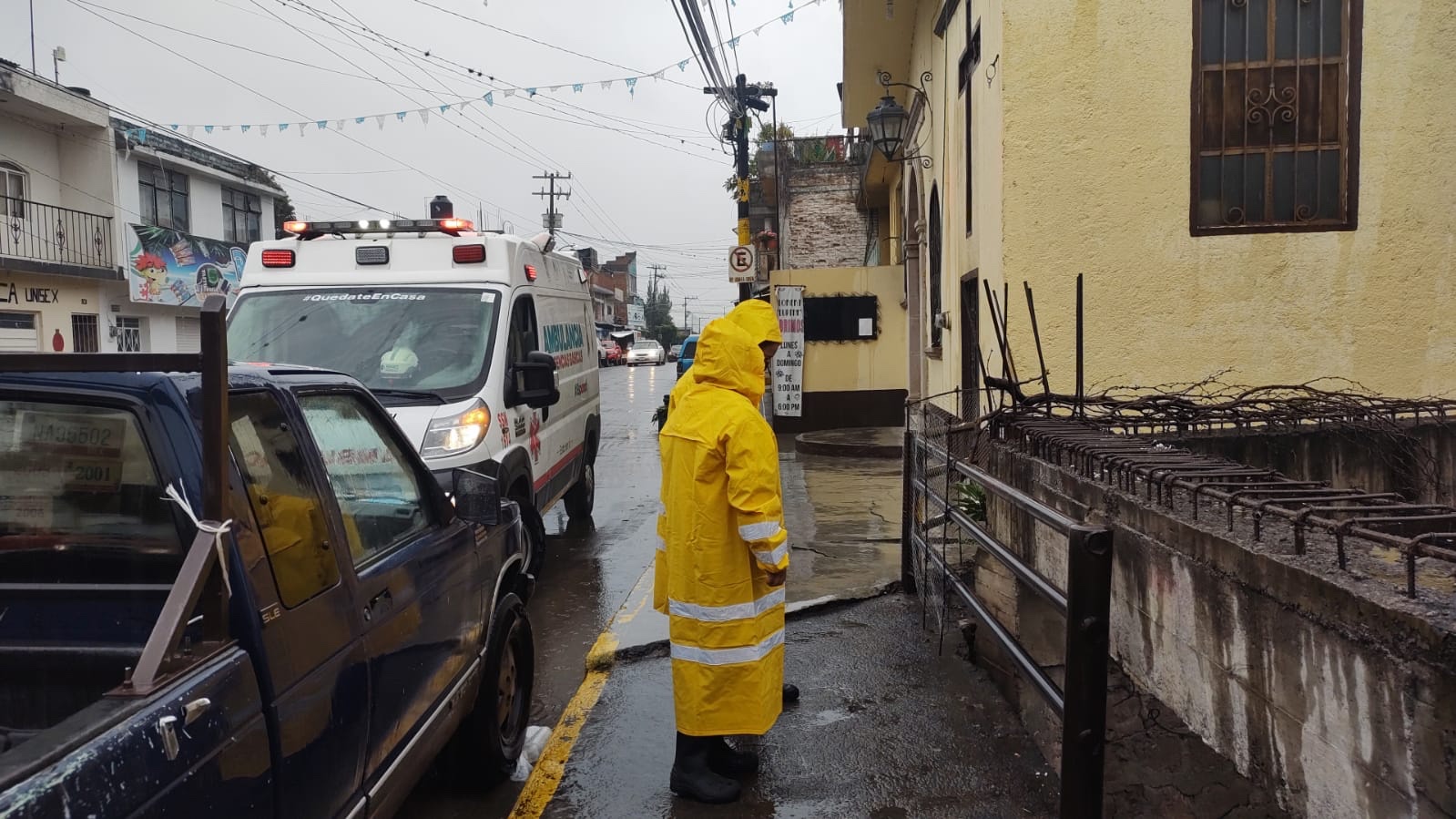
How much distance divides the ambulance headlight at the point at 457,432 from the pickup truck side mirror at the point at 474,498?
7.53 ft

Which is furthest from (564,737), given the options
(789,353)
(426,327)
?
(789,353)

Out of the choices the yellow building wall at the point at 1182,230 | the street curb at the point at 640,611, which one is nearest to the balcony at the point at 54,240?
the street curb at the point at 640,611

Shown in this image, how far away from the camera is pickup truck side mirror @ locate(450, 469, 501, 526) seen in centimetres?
363

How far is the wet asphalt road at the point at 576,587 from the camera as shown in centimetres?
383

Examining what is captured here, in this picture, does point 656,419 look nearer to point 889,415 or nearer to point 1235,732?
point 889,415

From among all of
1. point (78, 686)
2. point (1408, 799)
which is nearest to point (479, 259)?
point (78, 686)

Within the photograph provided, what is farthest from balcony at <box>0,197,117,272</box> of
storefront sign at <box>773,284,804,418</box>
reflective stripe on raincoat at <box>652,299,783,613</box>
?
reflective stripe on raincoat at <box>652,299,783,613</box>

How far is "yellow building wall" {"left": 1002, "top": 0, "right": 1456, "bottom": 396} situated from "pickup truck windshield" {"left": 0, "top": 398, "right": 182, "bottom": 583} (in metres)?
5.88

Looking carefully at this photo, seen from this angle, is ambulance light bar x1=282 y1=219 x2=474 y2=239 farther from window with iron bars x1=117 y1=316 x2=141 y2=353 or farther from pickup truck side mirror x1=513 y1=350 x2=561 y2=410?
window with iron bars x1=117 y1=316 x2=141 y2=353

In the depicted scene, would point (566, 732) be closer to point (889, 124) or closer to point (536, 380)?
point (536, 380)

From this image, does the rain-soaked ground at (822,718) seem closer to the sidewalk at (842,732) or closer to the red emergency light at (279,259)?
the sidewalk at (842,732)

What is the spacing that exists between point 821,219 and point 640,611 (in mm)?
20740

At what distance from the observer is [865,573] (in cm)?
698

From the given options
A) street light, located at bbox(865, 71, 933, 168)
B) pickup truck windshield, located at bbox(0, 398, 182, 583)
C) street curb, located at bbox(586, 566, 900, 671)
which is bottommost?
street curb, located at bbox(586, 566, 900, 671)
